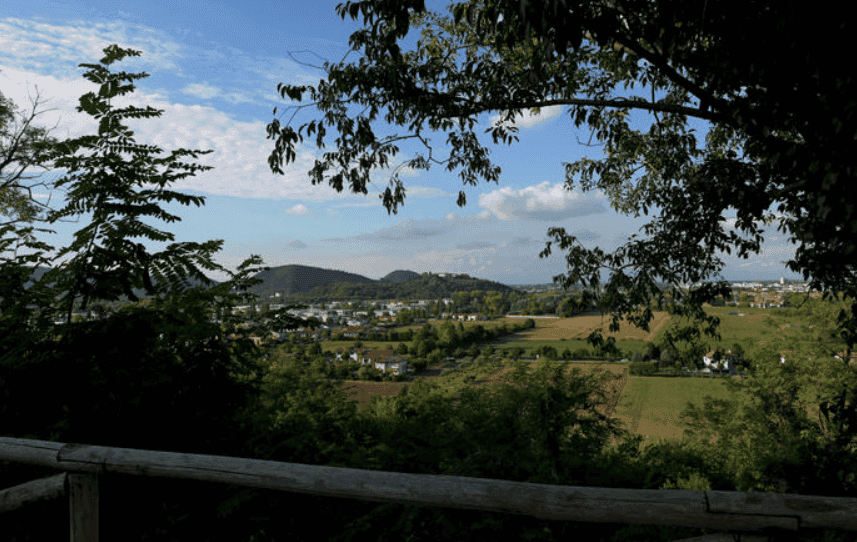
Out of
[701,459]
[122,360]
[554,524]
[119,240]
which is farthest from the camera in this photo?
[701,459]

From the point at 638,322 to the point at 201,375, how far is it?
212 inches

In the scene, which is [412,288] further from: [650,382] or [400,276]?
[650,382]

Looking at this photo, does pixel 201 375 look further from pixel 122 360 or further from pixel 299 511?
pixel 299 511

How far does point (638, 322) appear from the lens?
628 centimetres

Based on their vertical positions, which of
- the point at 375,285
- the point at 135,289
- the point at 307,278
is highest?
the point at 307,278

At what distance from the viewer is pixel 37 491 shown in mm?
2068

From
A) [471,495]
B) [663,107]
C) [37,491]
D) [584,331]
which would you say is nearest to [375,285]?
[584,331]

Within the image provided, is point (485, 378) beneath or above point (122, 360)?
beneath

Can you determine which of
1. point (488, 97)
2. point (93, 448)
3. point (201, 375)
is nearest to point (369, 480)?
point (93, 448)

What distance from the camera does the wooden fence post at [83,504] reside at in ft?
6.47

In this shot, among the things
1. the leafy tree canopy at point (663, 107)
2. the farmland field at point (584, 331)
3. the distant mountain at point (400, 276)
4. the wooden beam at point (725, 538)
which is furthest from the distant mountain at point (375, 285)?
the wooden beam at point (725, 538)

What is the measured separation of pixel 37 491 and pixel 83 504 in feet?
0.94

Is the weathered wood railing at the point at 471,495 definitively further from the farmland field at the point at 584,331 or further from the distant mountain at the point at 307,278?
the distant mountain at the point at 307,278

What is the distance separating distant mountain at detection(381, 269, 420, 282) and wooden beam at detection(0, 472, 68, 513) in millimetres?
85003
